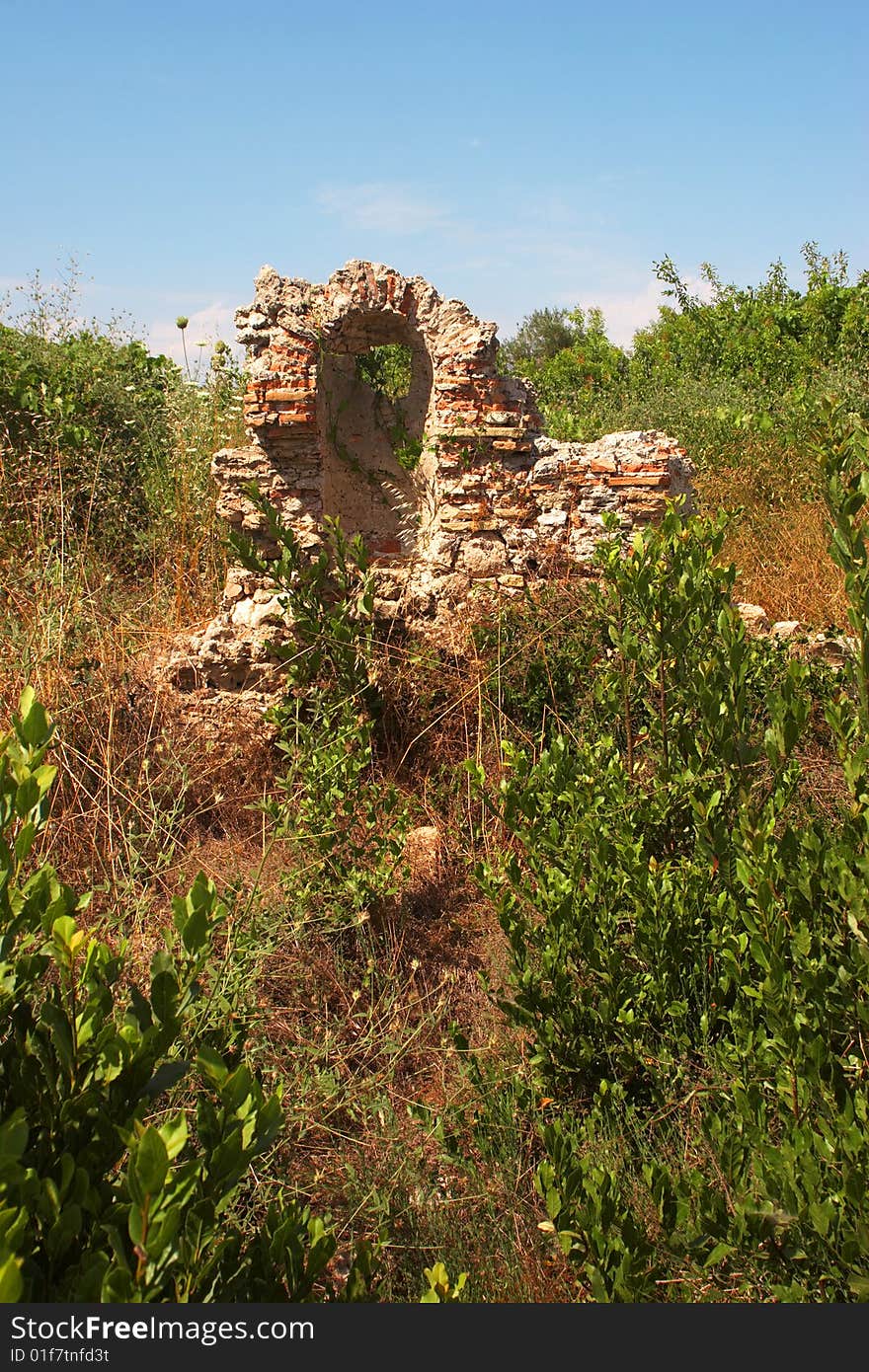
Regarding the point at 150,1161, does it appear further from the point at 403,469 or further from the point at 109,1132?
the point at 403,469

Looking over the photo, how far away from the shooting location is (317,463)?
5.83 metres

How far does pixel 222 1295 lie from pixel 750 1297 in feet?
4.26

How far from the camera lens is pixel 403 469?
6.46m

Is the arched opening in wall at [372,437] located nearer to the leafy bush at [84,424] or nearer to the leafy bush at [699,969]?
the leafy bush at [84,424]

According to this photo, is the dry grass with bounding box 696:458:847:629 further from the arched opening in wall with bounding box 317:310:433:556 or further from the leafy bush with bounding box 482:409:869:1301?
the leafy bush with bounding box 482:409:869:1301

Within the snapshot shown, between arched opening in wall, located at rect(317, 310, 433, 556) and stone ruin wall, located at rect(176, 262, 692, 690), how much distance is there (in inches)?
0.4

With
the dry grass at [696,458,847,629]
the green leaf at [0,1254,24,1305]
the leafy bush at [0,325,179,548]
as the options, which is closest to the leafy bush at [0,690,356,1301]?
the green leaf at [0,1254,24,1305]

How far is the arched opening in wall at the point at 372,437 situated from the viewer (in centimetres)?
614

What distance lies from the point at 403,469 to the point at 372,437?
0.90 feet

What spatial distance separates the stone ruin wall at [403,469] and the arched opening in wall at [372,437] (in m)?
0.01

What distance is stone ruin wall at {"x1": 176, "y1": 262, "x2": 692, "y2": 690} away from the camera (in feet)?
18.7

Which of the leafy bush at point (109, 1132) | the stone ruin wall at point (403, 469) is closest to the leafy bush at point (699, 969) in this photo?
the leafy bush at point (109, 1132)

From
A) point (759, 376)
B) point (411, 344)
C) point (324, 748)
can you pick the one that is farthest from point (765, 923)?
point (759, 376)

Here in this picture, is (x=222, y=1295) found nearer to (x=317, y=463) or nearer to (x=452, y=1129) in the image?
(x=452, y=1129)
